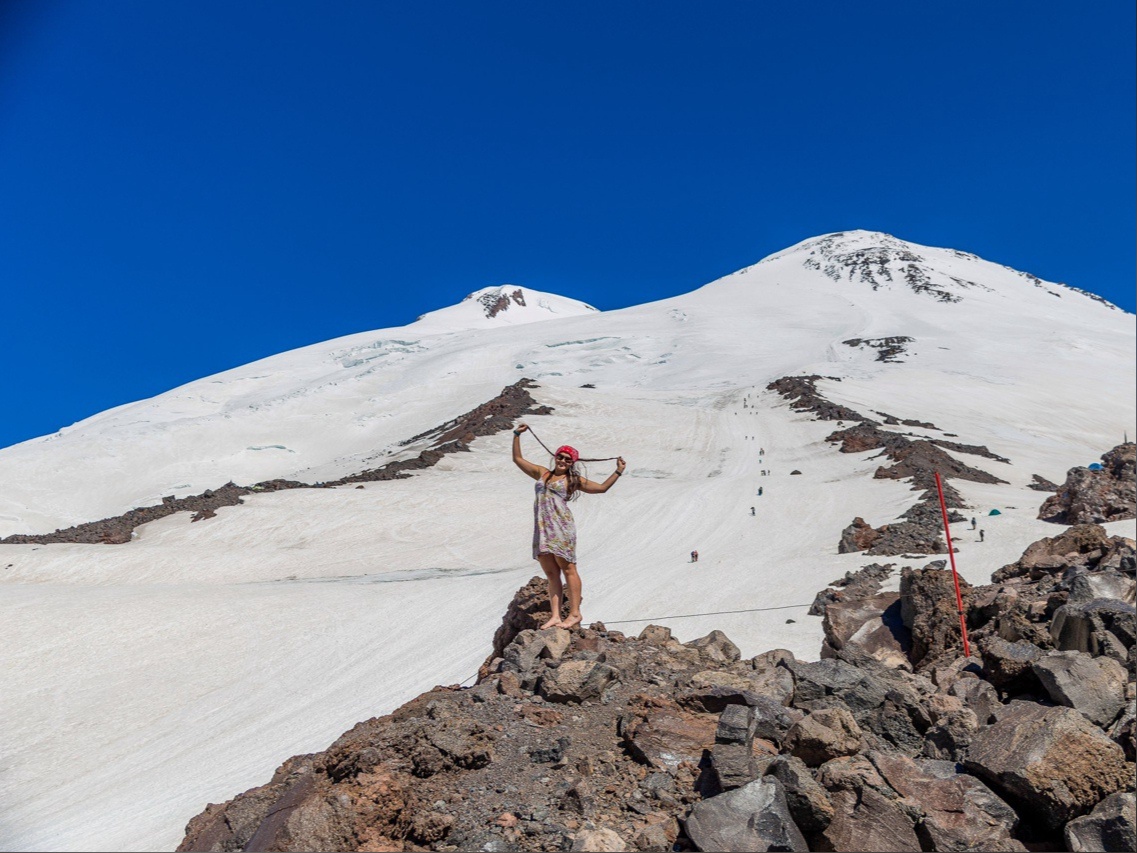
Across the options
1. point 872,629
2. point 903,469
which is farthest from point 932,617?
point 903,469

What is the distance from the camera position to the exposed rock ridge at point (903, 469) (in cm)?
1362

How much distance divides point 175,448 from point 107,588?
31.3 meters

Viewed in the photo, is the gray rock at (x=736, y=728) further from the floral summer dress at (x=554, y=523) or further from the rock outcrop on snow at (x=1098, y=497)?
the rock outcrop on snow at (x=1098, y=497)

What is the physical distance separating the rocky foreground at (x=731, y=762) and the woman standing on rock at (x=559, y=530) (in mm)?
786

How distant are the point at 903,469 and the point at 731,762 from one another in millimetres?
20694

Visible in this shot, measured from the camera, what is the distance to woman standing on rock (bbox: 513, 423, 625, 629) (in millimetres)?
6676

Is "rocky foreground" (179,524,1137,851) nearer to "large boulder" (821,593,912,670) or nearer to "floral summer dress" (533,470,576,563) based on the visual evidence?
"floral summer dress" (533,470,576,563)

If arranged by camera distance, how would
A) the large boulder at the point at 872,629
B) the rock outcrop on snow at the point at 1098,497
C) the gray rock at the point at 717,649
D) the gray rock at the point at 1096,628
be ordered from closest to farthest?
the gray rock at the point at 1096,628 < the gray rock at the point at 717,649 < the large boulder at the point at 872,629 < the rock outcrop on snow at the point at 1098,497

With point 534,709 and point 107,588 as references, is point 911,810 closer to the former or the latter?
point 534,709

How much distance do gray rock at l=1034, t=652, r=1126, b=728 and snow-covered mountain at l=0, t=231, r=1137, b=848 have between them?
3.83m

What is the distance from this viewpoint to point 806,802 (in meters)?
3.62

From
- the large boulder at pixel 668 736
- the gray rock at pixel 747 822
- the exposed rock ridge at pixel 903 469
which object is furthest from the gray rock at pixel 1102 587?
the exposed rock ridge at pixel 903 469

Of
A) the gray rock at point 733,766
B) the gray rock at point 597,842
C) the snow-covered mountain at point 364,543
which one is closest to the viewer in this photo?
the gray rock at point 597,842

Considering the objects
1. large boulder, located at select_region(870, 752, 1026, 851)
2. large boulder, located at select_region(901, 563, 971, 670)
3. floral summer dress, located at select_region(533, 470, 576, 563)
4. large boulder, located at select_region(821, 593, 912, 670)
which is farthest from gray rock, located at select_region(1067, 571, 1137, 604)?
floral summer dress, located at select_region(533, 470, 576, 563)
